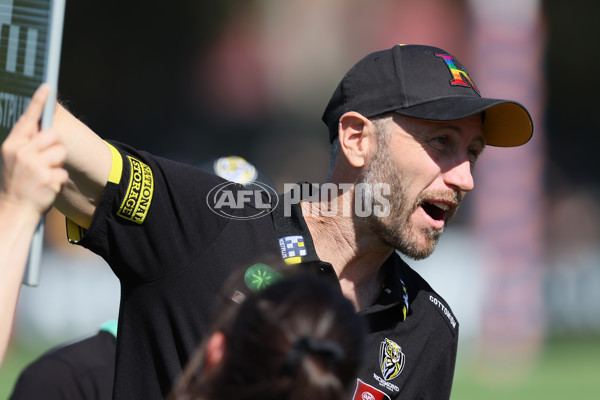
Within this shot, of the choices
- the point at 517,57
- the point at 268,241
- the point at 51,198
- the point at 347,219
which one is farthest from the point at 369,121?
the point at 517,57

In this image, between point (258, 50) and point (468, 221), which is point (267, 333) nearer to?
point (468, 221)

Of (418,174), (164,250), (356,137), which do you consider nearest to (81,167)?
(164,250)

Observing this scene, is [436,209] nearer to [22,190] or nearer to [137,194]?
[137,194]

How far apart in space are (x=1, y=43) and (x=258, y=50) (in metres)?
13.0

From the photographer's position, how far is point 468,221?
1279 cm

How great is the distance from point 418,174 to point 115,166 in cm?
105

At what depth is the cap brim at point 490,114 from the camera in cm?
286

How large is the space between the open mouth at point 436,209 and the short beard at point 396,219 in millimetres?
90

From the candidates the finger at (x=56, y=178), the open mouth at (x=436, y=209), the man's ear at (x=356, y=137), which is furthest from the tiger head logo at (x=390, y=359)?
the finger at (x=56, y=178)

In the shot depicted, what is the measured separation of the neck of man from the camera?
2998mm

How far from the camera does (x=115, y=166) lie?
249cm

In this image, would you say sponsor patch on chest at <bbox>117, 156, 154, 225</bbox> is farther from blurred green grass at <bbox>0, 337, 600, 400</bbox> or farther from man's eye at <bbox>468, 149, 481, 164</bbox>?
blurred green grass at <bbox>0, 337, 600, 400</bbox>

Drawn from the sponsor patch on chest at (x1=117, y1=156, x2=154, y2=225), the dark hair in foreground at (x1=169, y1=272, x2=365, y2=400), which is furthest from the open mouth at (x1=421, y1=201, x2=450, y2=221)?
the dark hair in foreground at (x1=169, y1=272, x2=365, y2=400)

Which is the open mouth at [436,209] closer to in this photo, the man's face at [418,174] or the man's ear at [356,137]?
the man's face at [418,174]
